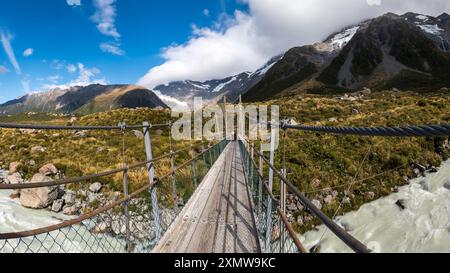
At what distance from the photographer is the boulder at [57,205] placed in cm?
1019

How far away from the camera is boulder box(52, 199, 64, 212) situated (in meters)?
10.2

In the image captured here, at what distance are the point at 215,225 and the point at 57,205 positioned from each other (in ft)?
25.0

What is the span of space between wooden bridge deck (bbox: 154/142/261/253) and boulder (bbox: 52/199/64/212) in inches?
215

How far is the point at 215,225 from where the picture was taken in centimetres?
482

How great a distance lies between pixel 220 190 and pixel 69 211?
5.65 metres

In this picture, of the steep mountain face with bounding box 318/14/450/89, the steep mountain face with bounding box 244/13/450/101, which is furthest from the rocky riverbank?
the steep mountain face with bounding box 318/14/450/89

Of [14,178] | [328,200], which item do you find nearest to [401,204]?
[328,200]

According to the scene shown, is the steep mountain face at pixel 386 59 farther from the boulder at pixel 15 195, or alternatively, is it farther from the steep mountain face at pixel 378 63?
the boulder at pixel 15 195

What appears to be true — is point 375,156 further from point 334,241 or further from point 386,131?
point 386,131

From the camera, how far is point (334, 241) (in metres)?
9.41

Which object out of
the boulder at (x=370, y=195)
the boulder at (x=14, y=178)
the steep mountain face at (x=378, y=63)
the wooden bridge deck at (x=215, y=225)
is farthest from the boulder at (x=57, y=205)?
the steep mountain face at (x=378, y=63)

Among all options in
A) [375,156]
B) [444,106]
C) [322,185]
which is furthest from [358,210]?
[444,106]

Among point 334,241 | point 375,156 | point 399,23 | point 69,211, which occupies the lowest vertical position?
point 334,241

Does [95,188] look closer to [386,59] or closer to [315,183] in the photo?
[315,183]
